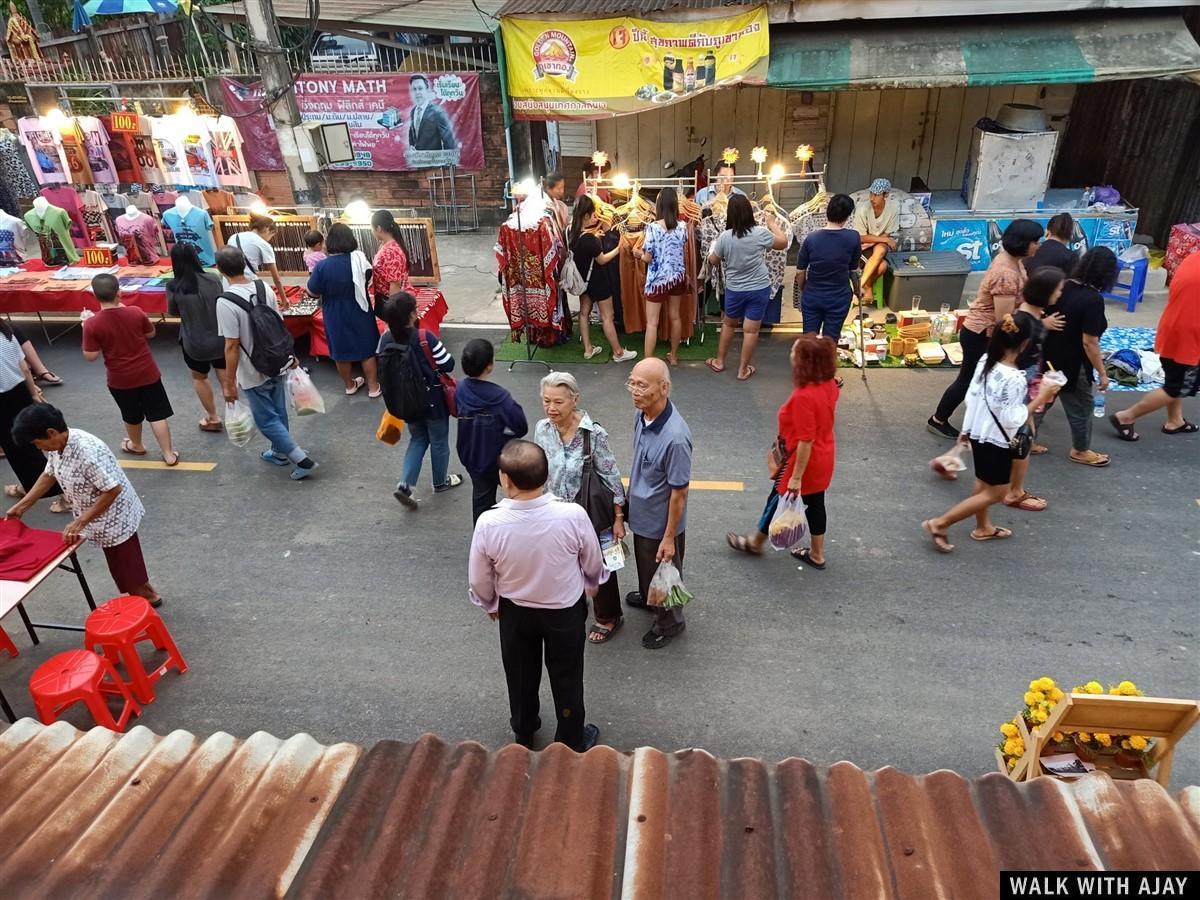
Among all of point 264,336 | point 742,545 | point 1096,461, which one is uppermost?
point 264,336

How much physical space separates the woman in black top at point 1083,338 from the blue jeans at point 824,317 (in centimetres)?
184

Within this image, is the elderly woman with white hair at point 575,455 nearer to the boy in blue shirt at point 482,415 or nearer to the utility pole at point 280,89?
the boy in blue shirt at point 482,415

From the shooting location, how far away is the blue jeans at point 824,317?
24.4 feet

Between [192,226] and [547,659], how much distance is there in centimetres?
912

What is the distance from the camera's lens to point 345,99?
12.7 metres

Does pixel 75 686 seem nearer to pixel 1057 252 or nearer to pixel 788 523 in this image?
pixel 788 523

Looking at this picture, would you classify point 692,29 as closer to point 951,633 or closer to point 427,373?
point 427,373

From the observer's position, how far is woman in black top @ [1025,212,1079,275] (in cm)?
658

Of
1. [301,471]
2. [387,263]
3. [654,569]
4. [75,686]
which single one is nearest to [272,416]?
[301,471]

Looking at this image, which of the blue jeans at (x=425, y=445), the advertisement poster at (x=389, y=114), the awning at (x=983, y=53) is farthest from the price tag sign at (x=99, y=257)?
the awning at (x=983, y=53)

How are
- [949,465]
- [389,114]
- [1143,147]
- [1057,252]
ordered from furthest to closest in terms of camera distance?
1. [389,114]
2. [1143,147]
3. [1057,252]
4. [949,465]

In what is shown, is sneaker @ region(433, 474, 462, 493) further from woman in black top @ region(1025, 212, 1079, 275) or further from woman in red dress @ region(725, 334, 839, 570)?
woman in black top @ region(1025, 212, 1079, 275)

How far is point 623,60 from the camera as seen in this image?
9.84 metres

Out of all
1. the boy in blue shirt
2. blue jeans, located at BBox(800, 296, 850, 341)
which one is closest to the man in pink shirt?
the boy in blue shirt
